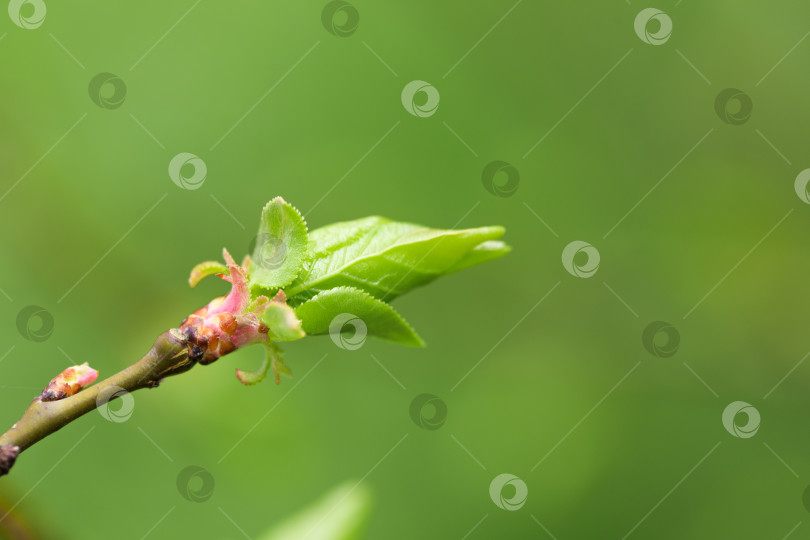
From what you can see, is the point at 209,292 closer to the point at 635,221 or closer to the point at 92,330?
the point at 92,330

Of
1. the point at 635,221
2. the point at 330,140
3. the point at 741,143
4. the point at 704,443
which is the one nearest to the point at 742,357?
the point at 704,443

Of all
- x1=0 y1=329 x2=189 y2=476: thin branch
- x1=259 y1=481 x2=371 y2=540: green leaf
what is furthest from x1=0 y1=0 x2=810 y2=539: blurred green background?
x1=0 y1=329 x2=189 y2=476: thin branch

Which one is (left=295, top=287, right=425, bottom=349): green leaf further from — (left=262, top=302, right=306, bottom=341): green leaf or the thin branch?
the thin branch

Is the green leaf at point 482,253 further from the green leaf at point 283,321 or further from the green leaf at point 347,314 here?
the green leaf at point 283,321

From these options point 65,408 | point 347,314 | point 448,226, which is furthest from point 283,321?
point 448,226

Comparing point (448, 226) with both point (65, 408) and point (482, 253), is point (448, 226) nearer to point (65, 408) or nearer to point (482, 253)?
point (482, 253)

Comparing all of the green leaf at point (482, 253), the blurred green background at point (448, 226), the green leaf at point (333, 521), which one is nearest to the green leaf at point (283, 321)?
the green leaf at point (482, 253)

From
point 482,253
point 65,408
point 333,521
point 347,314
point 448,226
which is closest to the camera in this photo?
point 65,408
